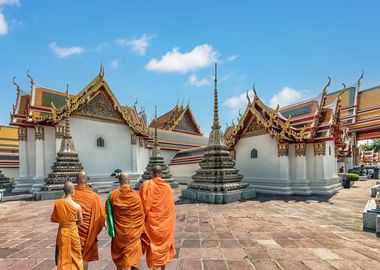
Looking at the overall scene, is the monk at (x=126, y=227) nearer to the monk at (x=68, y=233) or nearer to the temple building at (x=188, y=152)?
the monk at (x=68, y=233)

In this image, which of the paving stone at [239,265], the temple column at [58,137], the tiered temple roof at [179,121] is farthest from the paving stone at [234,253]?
the tiered temple roof at [179,121]

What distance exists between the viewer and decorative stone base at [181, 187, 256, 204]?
8.85m

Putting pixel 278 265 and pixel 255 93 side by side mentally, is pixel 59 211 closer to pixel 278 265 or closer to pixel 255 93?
pixel 278 265

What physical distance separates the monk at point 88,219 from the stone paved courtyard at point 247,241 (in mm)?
610

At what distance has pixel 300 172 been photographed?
11.3m

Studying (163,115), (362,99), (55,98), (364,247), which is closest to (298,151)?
(364,247)

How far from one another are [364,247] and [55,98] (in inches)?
711

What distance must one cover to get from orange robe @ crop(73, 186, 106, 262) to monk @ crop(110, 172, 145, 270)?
282 millimetres

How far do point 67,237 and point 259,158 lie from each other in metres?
11.3

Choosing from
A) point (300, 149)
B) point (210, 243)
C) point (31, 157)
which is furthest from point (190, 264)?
point (31, 157)

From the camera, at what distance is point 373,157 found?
120ft

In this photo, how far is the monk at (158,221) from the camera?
327cm

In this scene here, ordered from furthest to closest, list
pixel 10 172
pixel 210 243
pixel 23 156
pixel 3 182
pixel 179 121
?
pixel 179 121 < pixel 10 172 < pixel 3 182 < pixel 23 156 < pixel 210 243

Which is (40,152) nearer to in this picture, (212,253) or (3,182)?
(3,182)
